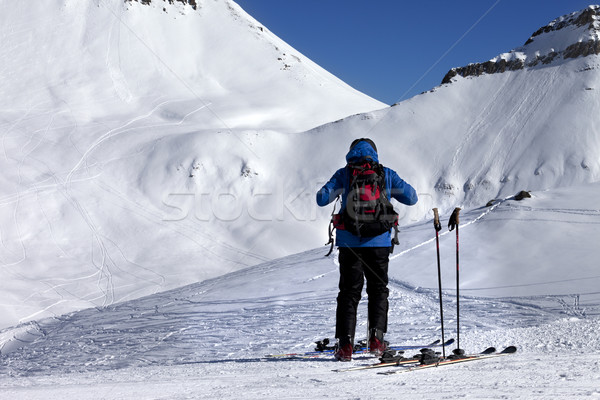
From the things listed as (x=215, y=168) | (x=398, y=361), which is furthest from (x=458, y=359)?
(x=215, y=168)

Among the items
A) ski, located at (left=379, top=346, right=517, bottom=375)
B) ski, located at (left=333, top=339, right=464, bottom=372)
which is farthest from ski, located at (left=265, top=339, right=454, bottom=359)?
ski, located at (left=333, top=339, right=464, bottom=372)

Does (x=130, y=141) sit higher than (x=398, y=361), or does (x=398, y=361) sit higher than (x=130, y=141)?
(x=130, y=141)

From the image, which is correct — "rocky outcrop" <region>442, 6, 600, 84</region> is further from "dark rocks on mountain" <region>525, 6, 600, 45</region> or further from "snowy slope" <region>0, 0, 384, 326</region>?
"snowy slope" <region>0, 0, 384, 326</region>

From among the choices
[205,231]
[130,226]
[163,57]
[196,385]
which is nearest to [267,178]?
[205,231]

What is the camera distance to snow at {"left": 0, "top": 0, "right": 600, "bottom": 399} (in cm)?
550

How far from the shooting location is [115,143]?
4522 cm

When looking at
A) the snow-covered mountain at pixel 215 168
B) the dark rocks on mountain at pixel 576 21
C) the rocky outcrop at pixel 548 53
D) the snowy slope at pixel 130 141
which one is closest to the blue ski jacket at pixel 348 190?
the snowy slope at pixel 130 141

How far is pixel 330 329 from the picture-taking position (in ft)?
25.5

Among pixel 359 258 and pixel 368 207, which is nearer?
pixel 368 207

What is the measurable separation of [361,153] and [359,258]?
3.06 ft

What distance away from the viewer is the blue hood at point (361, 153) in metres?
5.27

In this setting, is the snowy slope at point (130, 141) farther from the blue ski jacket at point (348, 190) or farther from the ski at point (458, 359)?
the ski at point (458, 359)

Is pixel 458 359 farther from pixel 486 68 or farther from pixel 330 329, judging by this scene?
pixel 486 68

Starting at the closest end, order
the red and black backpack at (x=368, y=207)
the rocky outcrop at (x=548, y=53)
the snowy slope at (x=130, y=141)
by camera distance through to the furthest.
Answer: the red and black backpack at (x=368, y=207) < the snowy slope at (x=130, y=141) < the rocky outcrop at (x=548, y=53)
